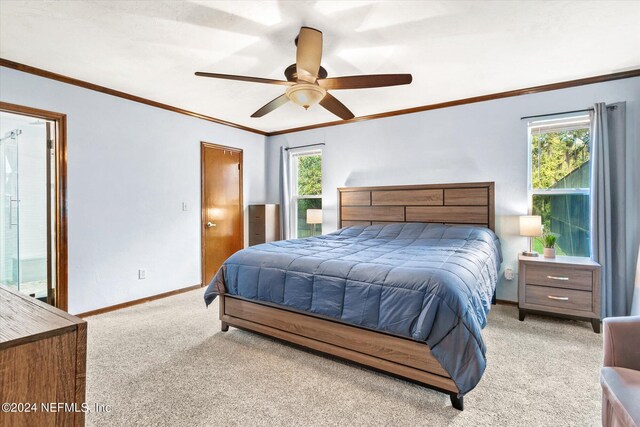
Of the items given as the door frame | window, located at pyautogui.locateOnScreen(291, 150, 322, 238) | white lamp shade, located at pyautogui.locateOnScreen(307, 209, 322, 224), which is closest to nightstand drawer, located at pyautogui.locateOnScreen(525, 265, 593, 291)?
white lamp shade, located at pyautogui.locateOnScreen(307, 209, 322, 224)

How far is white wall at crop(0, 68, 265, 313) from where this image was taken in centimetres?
317

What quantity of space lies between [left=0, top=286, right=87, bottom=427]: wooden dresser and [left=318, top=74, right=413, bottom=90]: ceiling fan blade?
2.17m

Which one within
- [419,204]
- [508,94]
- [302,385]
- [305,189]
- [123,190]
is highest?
[508,94]

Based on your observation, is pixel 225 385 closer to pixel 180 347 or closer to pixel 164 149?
pixel 180 347

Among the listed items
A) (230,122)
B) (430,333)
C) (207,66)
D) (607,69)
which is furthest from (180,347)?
(607,69)

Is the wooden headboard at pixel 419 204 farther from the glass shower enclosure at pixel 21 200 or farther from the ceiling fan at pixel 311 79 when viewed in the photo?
the glass shower enclosure at pixel 21 200

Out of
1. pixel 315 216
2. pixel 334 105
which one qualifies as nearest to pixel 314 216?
pixel 315 216

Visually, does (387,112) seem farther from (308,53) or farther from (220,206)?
(220,206)

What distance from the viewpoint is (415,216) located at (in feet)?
13.5

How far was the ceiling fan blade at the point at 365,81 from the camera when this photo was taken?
7.45 ft

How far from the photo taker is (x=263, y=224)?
5.10 m

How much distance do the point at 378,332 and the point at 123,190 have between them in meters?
3.25

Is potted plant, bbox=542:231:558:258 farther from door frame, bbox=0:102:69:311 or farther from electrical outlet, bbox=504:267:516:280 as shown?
door frame, bbox=0:102:69:311

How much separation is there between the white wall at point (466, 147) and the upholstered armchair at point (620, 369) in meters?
2.33
